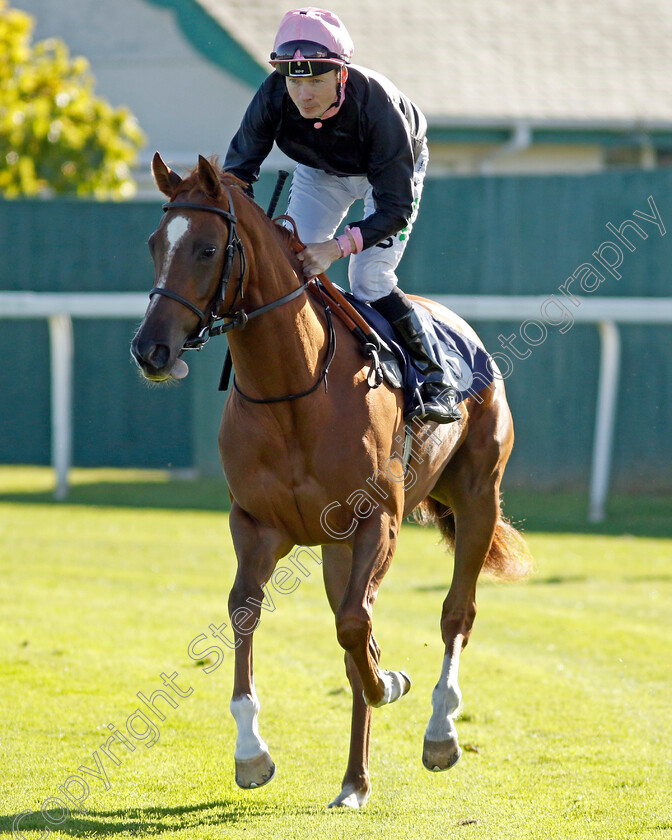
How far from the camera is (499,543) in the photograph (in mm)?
5703

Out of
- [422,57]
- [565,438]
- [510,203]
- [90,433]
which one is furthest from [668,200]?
[90,433]

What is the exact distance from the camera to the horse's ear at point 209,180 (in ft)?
12.3

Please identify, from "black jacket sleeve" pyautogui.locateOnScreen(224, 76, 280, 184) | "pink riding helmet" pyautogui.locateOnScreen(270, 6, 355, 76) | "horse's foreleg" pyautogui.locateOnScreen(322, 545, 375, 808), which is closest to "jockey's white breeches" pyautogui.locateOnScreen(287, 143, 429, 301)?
"black jacket sleeve" pyautogui.locateOnScreen(224, 76, 280, 184)

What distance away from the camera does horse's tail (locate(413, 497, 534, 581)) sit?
18.6 ft

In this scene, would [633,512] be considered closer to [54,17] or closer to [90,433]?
[90,433]

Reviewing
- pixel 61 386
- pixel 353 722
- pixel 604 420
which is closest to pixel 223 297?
pixel 353 722

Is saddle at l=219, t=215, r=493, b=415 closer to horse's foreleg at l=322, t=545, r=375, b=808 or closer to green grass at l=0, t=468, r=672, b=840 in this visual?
horse's foreleg at l=322, t=545, r=375, b=808

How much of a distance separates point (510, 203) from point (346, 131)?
26.2 ft

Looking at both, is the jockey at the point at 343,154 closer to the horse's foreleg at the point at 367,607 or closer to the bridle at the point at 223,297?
the bridle at the point at 223,297

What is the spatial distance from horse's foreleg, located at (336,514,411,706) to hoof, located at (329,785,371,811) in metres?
0.34

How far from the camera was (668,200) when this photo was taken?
11.8 metres

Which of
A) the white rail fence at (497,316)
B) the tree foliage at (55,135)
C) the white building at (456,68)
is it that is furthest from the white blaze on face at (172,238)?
the tree foliage at (55,135)

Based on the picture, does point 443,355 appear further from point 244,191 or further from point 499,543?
point 244,191

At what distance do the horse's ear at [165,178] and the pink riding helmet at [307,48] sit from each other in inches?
23.3
